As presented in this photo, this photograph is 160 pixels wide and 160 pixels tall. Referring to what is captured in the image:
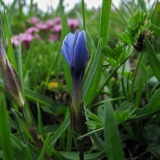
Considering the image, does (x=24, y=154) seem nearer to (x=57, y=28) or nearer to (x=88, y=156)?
(x=88, y=156)

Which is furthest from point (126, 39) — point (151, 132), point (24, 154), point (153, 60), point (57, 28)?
point (57, 28)

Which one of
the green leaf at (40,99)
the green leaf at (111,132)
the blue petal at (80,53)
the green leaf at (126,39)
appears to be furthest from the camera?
the green leaf at (40,99)

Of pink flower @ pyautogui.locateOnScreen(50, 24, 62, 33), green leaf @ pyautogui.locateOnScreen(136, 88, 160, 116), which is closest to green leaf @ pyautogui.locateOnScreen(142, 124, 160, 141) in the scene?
green leaf @ pyautogui.locateOnScreen(136, 88, 160, 116)

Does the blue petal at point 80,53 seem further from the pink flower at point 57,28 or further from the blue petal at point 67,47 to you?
the pink flower at point 57,28

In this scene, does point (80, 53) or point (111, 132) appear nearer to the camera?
point (111, 132)

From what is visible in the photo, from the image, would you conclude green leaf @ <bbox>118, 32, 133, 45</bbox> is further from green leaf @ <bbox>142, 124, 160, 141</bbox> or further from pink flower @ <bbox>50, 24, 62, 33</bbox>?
pink flower @ <bbox>50, 24, 62, 33</bbox>

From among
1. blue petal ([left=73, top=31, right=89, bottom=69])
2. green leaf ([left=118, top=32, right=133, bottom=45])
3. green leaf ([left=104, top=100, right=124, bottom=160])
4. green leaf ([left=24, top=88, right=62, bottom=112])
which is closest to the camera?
green leaf ([left=104, top=100, right=124, bottom=160])

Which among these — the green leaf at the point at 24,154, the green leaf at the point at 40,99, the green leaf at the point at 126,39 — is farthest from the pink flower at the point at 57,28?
the green leaf at the point at 24,154

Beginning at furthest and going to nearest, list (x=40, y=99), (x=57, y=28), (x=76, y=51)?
(x=57, y=28)
(x=40, y=99)
(x=76, y=51)
